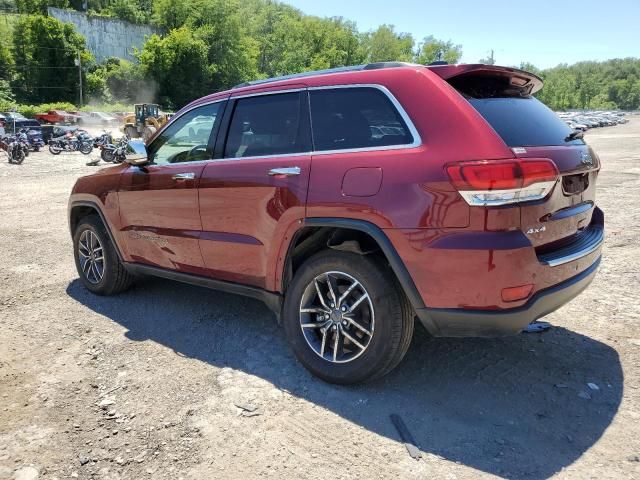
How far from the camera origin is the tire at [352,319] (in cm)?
296

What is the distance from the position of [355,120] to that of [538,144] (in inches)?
41.2

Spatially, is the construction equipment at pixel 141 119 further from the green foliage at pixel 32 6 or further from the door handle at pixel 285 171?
the green foliage at pixel 32 6

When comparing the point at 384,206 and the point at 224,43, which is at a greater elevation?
the point at 224,43

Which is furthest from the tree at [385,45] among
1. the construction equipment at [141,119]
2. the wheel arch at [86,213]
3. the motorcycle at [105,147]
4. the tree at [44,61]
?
the wheel arch at [86,213]

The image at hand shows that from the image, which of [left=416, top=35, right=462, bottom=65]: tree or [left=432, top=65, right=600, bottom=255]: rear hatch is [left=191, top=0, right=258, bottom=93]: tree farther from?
[left=432, top=65, right=600, bottom=255]: rear hatch

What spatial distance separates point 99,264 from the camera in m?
5.02

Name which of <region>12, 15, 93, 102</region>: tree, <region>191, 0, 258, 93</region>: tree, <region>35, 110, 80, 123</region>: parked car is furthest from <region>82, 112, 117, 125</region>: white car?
<region>191, 0, 258, 93</region>: tree

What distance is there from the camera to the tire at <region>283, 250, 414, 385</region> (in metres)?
2.96

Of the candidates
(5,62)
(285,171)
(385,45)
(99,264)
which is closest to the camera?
(285,171)

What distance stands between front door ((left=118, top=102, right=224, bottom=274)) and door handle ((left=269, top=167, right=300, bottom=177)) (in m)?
0.76

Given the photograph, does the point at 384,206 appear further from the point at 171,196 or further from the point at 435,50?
the point at 435,50

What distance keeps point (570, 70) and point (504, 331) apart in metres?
204

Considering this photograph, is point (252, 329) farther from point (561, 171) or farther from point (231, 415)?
point (561, 171)

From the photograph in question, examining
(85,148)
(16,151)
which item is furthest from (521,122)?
(85,148)
